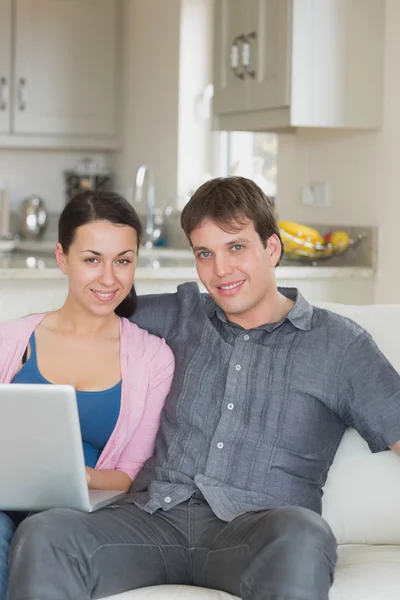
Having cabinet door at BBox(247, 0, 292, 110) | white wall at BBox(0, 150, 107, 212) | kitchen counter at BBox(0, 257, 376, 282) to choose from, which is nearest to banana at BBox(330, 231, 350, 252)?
kitchen counter at BBox(0, 257, 376, 282)

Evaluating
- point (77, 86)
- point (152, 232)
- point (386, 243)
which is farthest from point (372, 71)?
point (77, 86)

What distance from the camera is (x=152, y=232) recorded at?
4.75 metres

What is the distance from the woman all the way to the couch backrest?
39cm

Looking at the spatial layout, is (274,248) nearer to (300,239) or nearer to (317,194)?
(300,239)

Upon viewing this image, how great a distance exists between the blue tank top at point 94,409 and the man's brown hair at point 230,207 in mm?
365

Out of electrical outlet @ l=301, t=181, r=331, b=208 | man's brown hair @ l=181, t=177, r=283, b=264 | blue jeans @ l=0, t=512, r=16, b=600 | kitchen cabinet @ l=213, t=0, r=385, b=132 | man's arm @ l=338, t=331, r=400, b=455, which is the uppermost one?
kitchen cabinet @ l=213, t=0, r=385, b=132

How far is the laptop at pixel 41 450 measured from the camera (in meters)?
1.66

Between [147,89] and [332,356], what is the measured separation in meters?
3.61

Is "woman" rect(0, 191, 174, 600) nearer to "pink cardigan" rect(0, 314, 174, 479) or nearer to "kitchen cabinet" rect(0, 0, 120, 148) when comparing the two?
"pink cardigan" rect(0, 314, 174, 479)

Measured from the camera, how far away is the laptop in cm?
166

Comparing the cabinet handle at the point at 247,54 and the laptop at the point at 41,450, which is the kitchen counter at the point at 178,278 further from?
the laptop at the point at 41,450

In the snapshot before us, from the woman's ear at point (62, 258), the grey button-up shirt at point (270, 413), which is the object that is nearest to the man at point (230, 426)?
the grey button-up shirt at point (270, 413)

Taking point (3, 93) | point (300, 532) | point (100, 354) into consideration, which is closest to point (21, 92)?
point (3, 93)

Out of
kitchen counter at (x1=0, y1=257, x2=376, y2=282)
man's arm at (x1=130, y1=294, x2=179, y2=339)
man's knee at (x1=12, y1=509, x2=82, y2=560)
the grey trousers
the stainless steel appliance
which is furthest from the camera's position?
the stainless steel appliance
